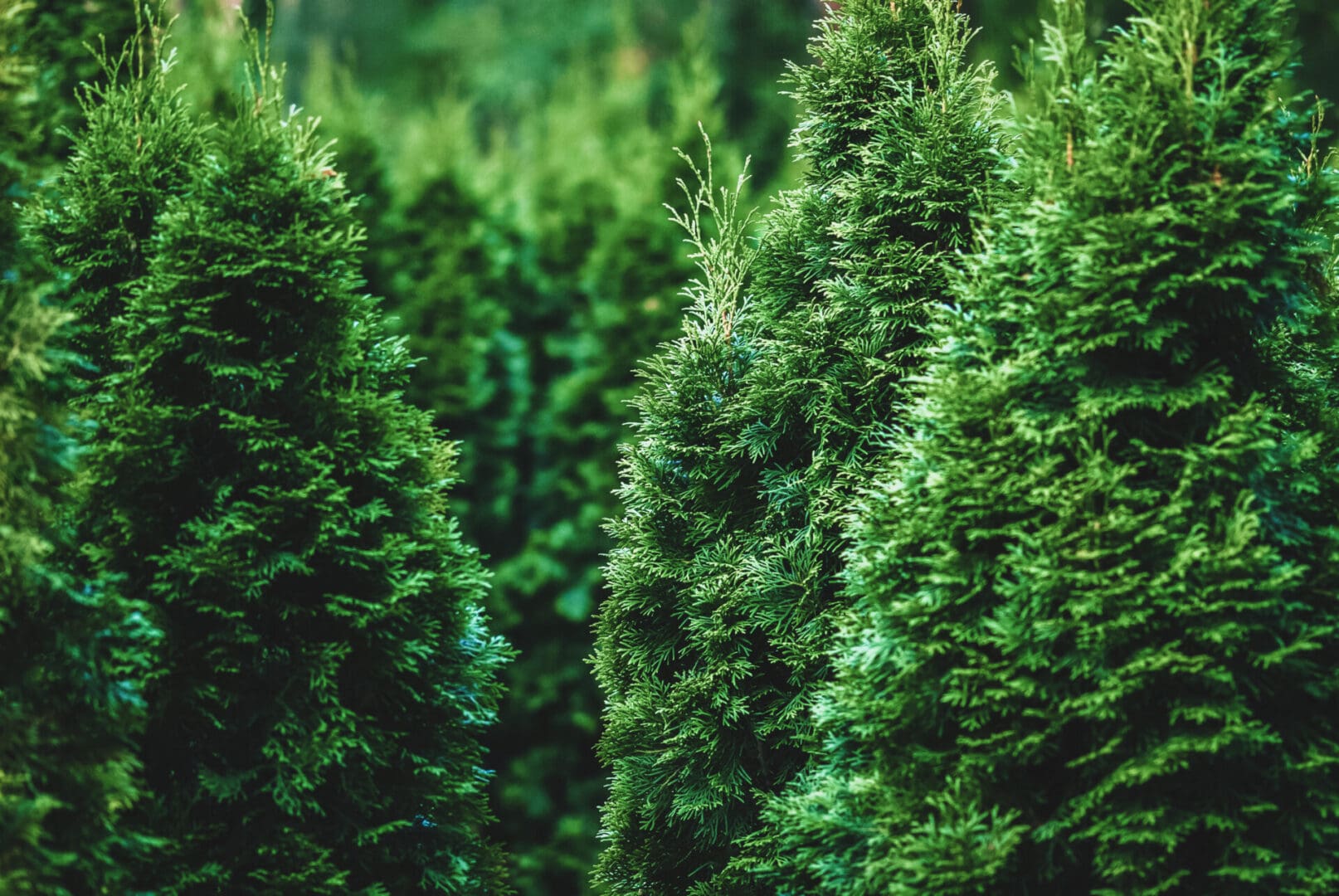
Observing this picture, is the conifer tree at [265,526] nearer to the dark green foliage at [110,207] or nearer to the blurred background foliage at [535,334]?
the dark green foliage at [110,207]

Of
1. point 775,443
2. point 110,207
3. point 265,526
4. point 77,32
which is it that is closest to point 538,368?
point 77,32

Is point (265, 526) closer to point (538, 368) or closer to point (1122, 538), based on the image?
point (1122, 538)

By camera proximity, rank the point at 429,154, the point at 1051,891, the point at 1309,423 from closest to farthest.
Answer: the point at 1051,891
the point at 1309,423
the point at 429,154

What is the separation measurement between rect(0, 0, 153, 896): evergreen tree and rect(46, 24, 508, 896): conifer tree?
0.33 meters

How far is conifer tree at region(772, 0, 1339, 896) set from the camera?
11.0 ft

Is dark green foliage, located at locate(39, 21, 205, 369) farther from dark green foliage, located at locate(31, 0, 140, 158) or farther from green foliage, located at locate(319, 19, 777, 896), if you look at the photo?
green foliage, located at locate(319, 19, 777, 896)

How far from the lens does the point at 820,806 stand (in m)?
4.11

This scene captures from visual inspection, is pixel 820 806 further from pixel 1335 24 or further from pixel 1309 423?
pixel 1335 24

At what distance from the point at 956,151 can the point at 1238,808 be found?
105 inches

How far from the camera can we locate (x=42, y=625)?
3.51m

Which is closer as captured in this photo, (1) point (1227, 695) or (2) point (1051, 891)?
(1) point (1227, 695)

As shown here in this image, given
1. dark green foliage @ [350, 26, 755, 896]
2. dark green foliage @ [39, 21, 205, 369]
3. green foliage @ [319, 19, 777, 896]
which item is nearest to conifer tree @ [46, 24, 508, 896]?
dark green foliage @ [39, 21, 205, 369]

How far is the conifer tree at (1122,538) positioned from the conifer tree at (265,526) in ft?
5.77

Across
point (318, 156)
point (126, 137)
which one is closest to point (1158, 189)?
point (318, 156)
